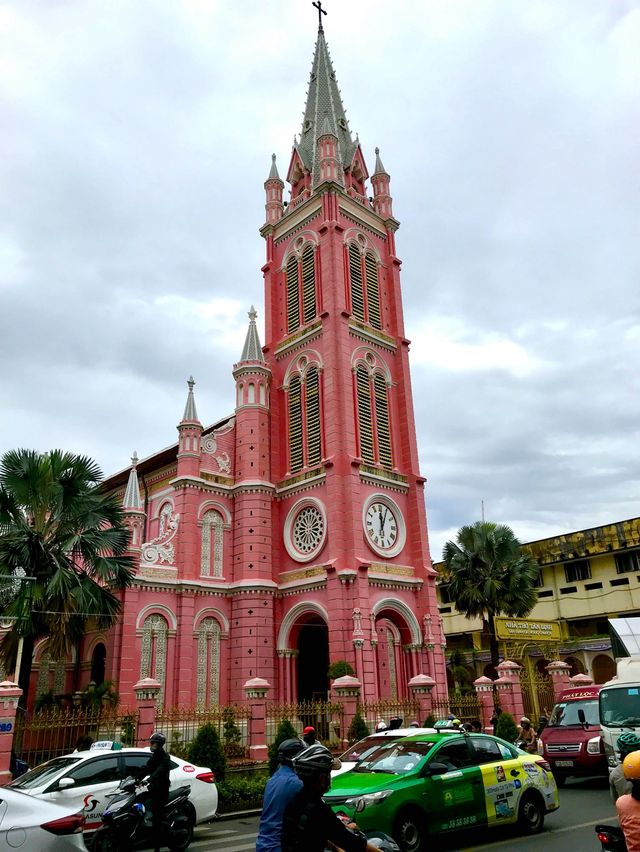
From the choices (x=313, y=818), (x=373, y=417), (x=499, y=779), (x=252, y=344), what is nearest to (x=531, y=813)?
(x=499, y=779)

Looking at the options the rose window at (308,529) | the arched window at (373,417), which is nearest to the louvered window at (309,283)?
the arched window at (373,417)

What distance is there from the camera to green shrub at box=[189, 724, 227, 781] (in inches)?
657

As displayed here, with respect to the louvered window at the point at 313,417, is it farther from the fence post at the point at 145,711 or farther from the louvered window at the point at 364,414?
the fence post at the point at 145,711

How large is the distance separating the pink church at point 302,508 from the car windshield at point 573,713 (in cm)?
884

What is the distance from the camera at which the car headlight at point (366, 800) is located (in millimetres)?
8805

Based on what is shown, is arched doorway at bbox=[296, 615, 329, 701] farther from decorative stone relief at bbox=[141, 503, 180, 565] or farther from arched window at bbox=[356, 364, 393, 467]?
arched window at bbox=[356, 364, 393, 467]

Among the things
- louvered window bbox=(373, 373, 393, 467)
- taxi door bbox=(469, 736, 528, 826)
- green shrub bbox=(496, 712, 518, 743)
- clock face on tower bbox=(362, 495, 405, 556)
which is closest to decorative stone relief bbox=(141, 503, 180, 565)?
clock face on tower bbox=(362, 495, 405, 556)

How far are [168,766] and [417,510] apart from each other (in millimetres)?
22843

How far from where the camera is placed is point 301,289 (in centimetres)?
3469

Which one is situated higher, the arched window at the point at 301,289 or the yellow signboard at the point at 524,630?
the arched window at the point at 301,289

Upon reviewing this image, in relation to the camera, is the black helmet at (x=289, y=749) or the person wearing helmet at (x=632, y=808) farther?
the black helmet at (x=289, y=749)

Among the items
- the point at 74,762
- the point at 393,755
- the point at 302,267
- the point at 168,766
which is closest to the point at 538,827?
the point at 393,755

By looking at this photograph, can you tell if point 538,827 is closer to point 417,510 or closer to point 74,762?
point 74,762

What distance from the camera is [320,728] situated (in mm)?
23297
